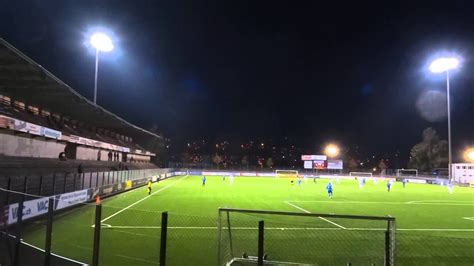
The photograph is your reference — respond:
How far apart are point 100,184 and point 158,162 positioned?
69.7 m

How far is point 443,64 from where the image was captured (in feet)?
194

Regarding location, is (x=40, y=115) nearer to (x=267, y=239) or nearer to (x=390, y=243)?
(x=267, y=239)

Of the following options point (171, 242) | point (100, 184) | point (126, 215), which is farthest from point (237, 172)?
point (171, 242)

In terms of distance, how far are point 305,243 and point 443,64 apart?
53.7 metres

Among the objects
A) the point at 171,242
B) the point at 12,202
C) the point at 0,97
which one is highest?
the point at 0,97

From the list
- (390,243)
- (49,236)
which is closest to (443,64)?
(390,243)

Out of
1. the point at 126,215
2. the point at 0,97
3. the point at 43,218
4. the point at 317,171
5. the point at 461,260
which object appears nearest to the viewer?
the point at 461,260

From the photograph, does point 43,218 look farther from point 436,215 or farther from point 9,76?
point 436,215

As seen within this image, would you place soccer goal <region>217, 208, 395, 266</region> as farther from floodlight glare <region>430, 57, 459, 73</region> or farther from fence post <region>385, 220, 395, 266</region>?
floodlight glare <region>430, 57, 459, 73</region>

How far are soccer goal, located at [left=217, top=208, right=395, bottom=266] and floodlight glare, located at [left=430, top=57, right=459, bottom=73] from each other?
46938 millimetres

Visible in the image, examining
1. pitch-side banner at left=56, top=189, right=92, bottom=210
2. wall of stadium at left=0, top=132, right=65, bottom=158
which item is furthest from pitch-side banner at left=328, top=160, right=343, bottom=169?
pitch-side banner at left=56, top=189, right=92, bottom=210

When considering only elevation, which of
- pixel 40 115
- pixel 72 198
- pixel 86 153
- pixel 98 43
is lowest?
pixel 72 198

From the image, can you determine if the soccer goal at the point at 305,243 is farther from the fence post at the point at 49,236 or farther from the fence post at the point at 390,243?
the fence post at the point at 49,236

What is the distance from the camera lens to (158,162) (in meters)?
97.2
